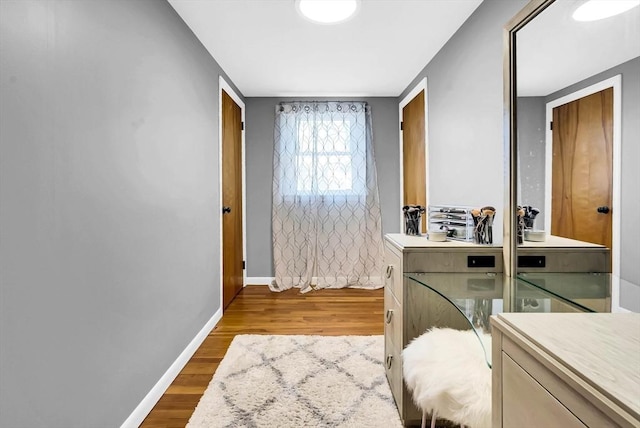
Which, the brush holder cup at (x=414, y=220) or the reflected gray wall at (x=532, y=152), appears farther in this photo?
the brush holder cup at (x=414, y=220)

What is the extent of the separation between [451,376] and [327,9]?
215 cm

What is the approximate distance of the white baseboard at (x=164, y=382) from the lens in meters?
1.60

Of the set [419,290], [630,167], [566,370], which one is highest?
[630,167]

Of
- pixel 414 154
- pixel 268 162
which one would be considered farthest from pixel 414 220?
pixel 268 162

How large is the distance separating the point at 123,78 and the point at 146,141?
32 cm

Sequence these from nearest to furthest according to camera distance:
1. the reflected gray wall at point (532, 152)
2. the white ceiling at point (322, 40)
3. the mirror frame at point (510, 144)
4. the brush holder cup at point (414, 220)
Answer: the reflected gray wall at point (532, 152) → the mirror frame at point (510, 144) → the brush holder cup at point (414, 220) → the white ceiling at point (322, 40)

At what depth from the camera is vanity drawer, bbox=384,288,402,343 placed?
1.65 meters

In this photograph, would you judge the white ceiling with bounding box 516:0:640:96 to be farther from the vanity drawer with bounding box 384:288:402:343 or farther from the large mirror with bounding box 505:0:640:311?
the vanity drawer with bounding box 384:288:402:343

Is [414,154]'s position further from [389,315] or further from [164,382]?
[164,382]

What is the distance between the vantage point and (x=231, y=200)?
353cm

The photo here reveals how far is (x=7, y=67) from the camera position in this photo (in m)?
0.95

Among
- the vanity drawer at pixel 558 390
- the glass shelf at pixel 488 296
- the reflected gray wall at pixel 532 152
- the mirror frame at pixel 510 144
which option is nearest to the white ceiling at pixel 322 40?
the mirror frame at pixel 510 144

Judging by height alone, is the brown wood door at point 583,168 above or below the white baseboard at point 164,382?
above

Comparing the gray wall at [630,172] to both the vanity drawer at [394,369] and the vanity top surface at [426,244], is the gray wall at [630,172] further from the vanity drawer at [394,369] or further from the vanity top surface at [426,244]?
the vanity drawer at [394,369]
